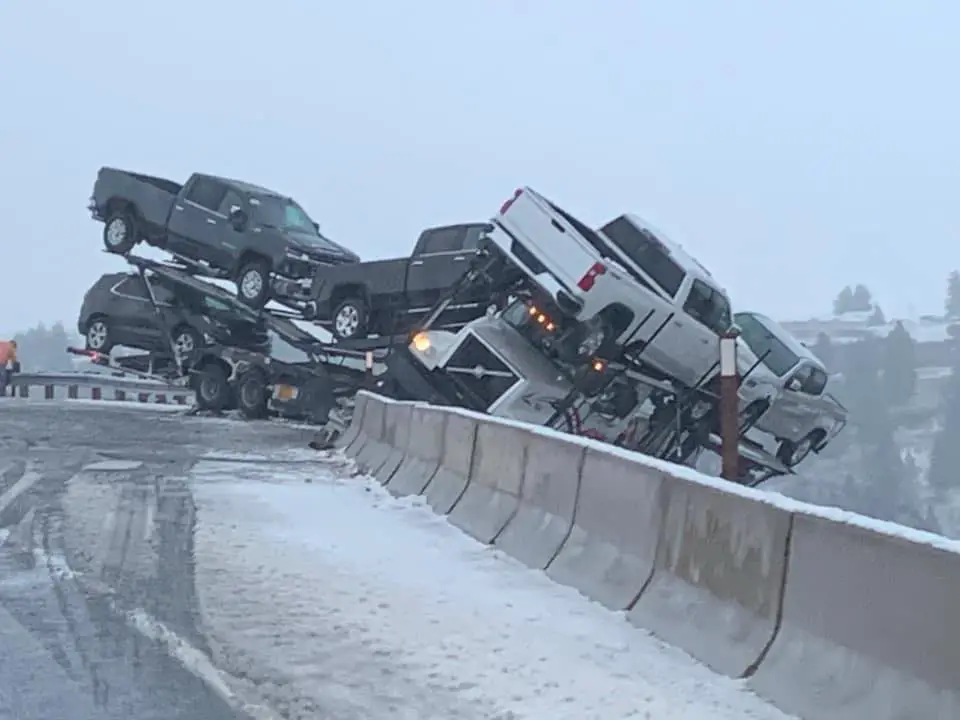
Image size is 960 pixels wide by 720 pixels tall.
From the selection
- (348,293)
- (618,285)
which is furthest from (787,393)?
(348,293)

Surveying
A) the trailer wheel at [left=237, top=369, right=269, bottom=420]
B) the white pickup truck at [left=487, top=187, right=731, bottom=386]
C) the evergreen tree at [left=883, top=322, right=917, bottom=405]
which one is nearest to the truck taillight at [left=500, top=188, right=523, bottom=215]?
the white pickup truck at [left=487, top=187, right=731, bottom=386]

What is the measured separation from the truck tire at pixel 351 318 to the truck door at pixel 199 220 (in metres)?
2.75

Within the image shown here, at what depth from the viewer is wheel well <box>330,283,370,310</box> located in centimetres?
2186

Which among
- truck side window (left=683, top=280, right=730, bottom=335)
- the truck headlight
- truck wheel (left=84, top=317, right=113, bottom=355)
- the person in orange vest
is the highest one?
truck side window (left=683, top=280, right=730, bottom=335)

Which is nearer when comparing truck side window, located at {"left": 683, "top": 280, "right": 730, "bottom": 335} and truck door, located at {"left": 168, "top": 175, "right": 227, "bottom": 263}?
truck side window, located at {"left": 683, "top": 280, "right": 730, "bottom": 335}

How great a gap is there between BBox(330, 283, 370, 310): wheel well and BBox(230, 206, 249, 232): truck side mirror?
2.07m

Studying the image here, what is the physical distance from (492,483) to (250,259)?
1407 centimetres

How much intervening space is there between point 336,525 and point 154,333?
53.8ft

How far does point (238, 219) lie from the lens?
22.7 metres

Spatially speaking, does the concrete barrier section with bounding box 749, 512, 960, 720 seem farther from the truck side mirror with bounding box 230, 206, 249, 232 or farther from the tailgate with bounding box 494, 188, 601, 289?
the truck side mirror with bounding box 230, 206, 249, 232

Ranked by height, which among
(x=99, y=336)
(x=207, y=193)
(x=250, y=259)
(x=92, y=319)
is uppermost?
(x=207, y=193)

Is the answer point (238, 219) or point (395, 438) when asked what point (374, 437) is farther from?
point (238, 219)

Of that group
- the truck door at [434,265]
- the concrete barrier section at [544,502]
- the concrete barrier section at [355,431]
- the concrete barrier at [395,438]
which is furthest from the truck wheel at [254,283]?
the concrete barrier section at [544,502]

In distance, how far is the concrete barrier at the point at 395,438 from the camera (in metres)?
13.6
